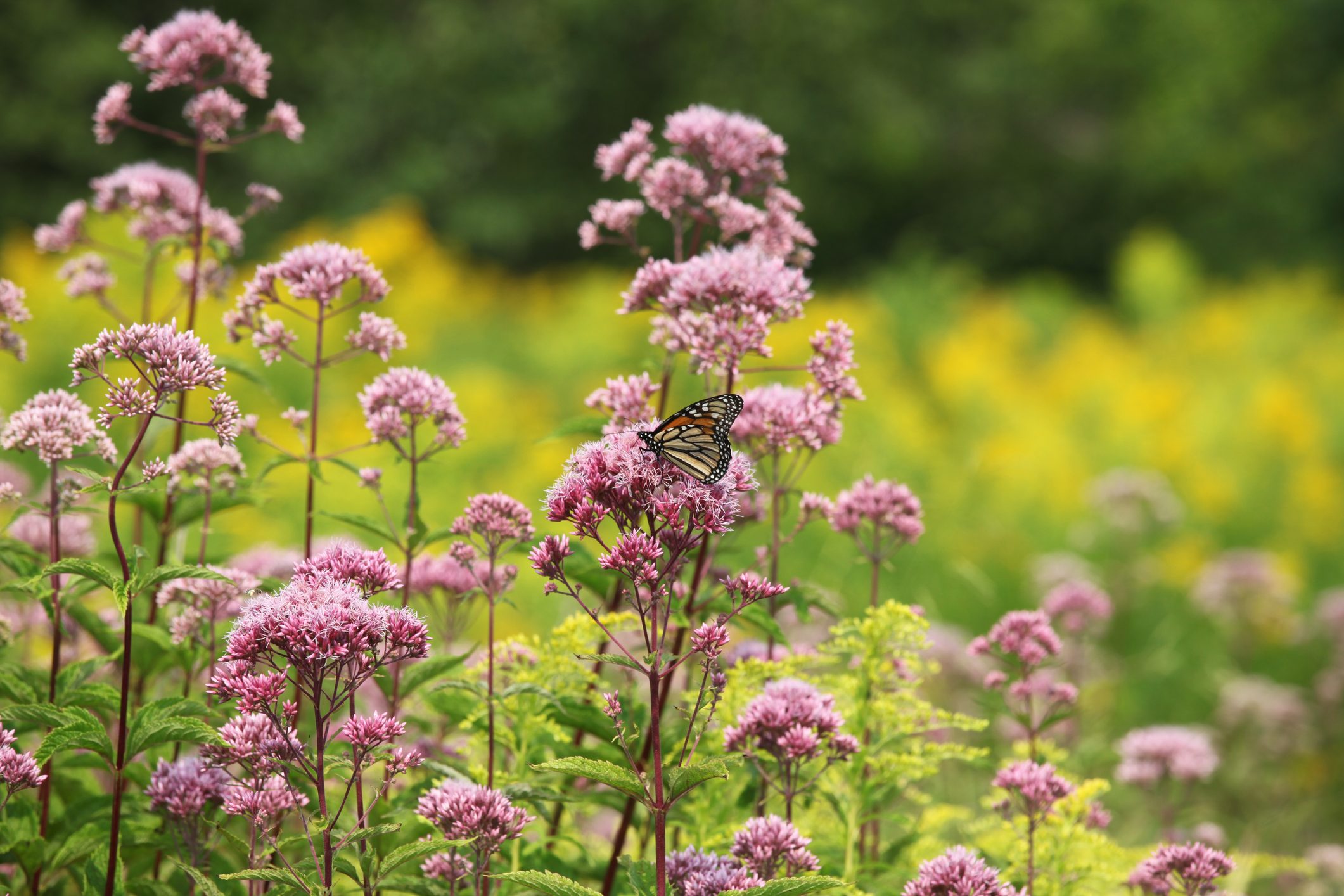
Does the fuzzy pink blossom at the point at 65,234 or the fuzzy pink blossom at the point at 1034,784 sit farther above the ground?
the fuzzy pink blossom at the point at 65,234

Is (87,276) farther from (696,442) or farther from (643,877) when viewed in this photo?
(643,877)

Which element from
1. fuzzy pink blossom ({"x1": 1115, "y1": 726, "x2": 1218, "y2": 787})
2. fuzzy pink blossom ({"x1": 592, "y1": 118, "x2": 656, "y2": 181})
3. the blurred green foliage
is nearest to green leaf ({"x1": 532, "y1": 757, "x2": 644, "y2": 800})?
fuzzy pink blossom ({"x1": 592, "y1": 118, "x2": 656, "y2": 181})

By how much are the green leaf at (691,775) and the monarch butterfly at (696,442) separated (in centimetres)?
40

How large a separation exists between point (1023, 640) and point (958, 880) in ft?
2.97

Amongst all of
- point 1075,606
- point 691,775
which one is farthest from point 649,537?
point 1075,606

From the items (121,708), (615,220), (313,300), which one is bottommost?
(121,708)

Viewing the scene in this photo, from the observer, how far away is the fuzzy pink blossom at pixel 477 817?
5.72ft

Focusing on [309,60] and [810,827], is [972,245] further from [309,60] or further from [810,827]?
[810,827]

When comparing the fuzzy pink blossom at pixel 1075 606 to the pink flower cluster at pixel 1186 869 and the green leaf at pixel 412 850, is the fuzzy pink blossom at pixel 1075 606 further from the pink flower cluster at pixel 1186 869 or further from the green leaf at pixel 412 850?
the green leaf at pixel 412 850

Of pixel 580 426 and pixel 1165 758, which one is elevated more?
pixel 580 426

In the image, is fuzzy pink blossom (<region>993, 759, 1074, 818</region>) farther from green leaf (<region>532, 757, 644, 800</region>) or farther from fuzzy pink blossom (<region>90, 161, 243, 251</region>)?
fuzzy pink blossom (<region>90, 161, 243, 251</region>)

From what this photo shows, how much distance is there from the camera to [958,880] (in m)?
1.77

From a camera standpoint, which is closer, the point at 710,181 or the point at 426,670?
the point at 426,670

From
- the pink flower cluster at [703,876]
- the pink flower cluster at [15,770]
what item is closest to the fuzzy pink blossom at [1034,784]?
the pink flower cluster at [703,876]
